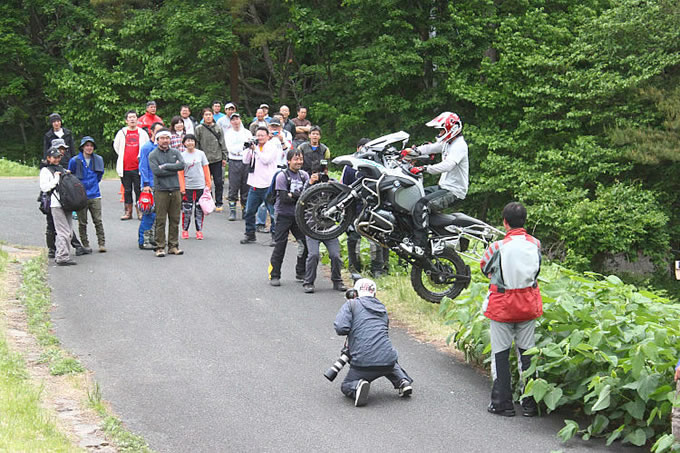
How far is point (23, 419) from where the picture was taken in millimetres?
7047

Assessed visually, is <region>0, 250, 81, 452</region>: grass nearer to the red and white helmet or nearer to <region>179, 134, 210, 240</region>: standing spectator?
the red and white helmet

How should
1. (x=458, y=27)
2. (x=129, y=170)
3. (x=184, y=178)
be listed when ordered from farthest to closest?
(x=458, y=27)
(x=129, y=170)
(x=184, y=178)

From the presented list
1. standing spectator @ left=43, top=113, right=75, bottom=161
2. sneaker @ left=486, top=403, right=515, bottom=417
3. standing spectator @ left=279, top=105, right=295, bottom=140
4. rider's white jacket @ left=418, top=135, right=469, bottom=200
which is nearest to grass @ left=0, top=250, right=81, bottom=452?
sneaker @ left=486, top=403, right=515, bottom=417

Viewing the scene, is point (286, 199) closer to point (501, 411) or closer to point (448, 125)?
point (448, 125)

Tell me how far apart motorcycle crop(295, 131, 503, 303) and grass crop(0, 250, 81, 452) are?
4.38m

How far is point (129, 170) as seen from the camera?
1712 cm

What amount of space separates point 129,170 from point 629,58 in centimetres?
1474

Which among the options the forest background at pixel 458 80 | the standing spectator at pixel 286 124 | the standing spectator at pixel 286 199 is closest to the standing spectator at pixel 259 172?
the standing spectator at pixel 286 124

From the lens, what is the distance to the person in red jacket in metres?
7.75

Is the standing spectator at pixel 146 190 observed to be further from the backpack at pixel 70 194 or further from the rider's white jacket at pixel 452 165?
the rider's white jacket at pixel 452 165

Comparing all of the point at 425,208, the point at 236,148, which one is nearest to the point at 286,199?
the point at 425,208

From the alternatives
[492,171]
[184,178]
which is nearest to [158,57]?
[492,171]

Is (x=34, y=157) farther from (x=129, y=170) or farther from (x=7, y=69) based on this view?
(x=129, y=170)

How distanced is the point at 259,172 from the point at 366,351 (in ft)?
27.4
